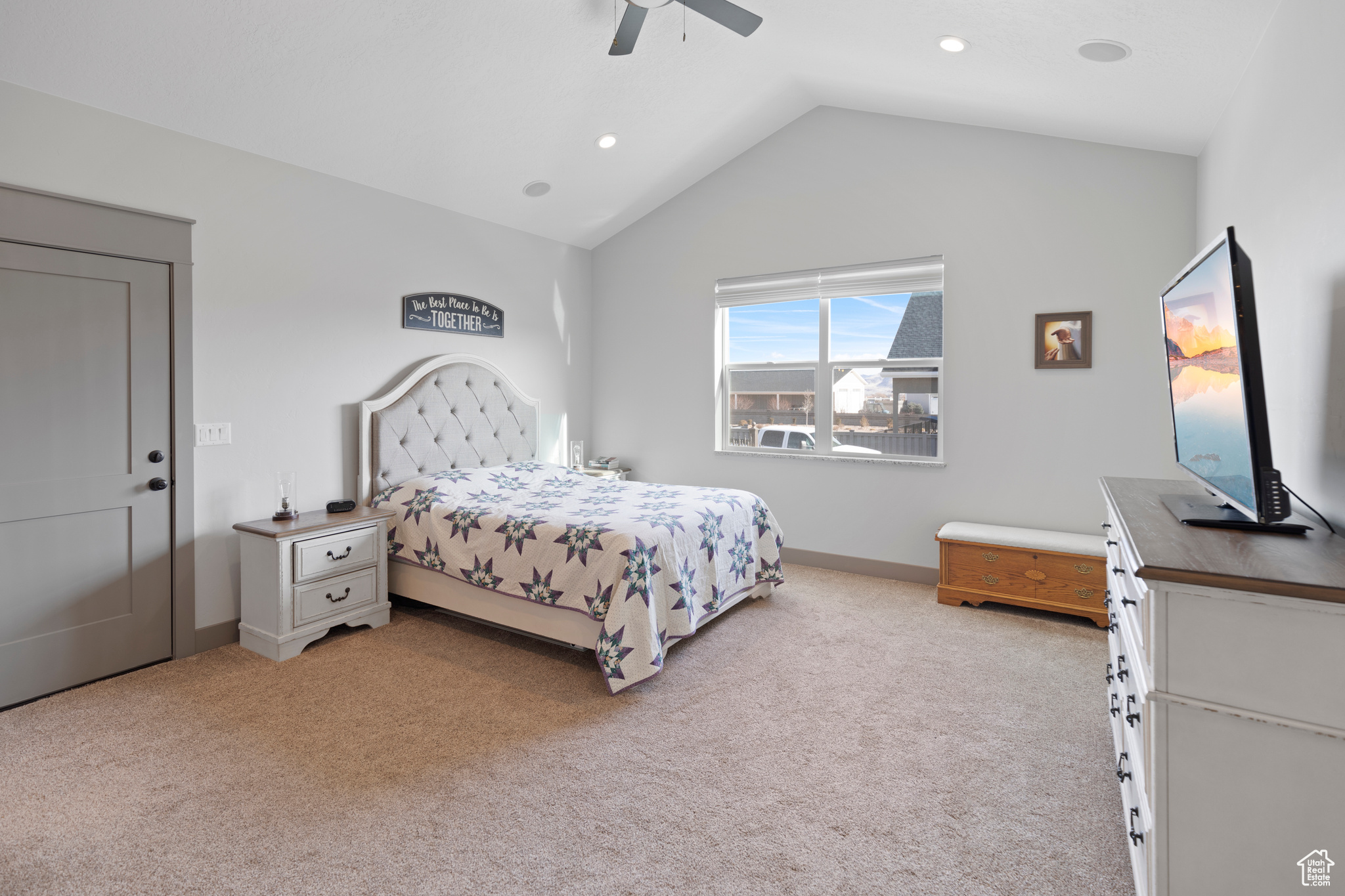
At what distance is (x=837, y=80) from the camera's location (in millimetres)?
3945

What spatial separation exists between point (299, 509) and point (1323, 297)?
4.27m

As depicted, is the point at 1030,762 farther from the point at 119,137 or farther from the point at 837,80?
the point at 119,137

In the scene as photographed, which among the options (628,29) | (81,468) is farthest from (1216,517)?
(81,468)

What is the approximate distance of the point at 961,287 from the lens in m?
4.14

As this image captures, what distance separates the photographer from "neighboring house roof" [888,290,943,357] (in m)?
4.32

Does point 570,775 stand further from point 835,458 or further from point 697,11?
point 835,458

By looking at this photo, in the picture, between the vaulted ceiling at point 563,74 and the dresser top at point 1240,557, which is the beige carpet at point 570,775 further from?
the vaulted ceiling at point 563,74

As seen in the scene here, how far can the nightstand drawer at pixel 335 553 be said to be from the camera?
318 centimetres

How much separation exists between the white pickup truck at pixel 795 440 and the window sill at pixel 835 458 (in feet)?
0.19

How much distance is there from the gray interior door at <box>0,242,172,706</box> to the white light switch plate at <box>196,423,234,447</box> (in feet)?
0.40

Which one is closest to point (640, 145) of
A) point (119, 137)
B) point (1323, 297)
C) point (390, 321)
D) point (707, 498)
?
point (390, 321)

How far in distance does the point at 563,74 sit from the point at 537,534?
7.88 ft

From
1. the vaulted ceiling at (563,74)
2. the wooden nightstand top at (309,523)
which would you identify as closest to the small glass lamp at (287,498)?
the wooden nightstand top at (309,523)

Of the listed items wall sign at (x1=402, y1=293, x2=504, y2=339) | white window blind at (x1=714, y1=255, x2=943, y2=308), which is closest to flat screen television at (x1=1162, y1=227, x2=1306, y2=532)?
white window blind at (x1=714, y1=255, x2=943, y2=308)
